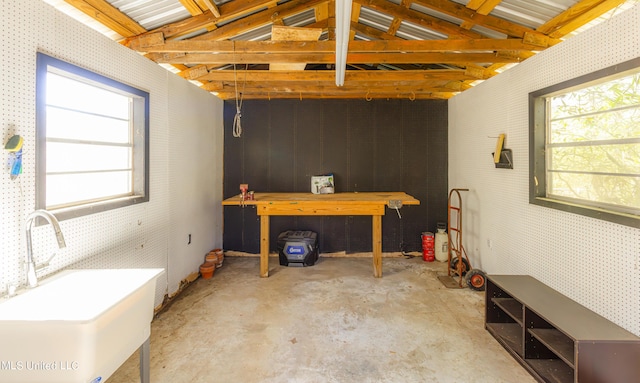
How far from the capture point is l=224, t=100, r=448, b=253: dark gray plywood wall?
5.34 m

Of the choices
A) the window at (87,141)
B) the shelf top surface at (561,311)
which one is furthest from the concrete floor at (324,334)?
the window at (87,141)

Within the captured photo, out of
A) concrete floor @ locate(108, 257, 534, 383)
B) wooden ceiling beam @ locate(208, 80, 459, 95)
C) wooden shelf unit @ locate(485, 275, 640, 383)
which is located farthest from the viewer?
wooden ceiling beam @ locate(208, 80, 459, 95)

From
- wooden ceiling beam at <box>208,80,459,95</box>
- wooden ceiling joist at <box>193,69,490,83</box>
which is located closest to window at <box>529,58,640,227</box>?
wooden ceiling joist at <box>193,69,490,83</box>

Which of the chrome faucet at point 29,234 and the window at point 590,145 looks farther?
the window at point 590,145

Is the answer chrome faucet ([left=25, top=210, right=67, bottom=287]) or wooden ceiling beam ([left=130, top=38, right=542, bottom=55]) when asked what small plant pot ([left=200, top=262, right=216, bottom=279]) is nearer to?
chrome faucet ([left=25, top=210, right=67, bottom=287])

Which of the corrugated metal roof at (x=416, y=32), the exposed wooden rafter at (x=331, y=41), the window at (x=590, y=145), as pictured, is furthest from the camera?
the corrugated metal roof at (x=416, y=32)

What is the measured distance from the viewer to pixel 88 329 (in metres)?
1.43

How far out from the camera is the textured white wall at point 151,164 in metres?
1.82

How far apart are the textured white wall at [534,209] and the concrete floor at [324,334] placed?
0.78 meters

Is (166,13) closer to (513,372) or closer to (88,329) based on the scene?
(88,329)

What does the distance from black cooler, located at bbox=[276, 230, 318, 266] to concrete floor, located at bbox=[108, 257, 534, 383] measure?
0.40 m

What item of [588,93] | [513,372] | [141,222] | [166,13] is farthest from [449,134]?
[141,222]

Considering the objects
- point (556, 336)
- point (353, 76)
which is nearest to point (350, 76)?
point (353, 76)

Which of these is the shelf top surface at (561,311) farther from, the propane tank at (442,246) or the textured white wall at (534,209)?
the propane tank at (442,246)
